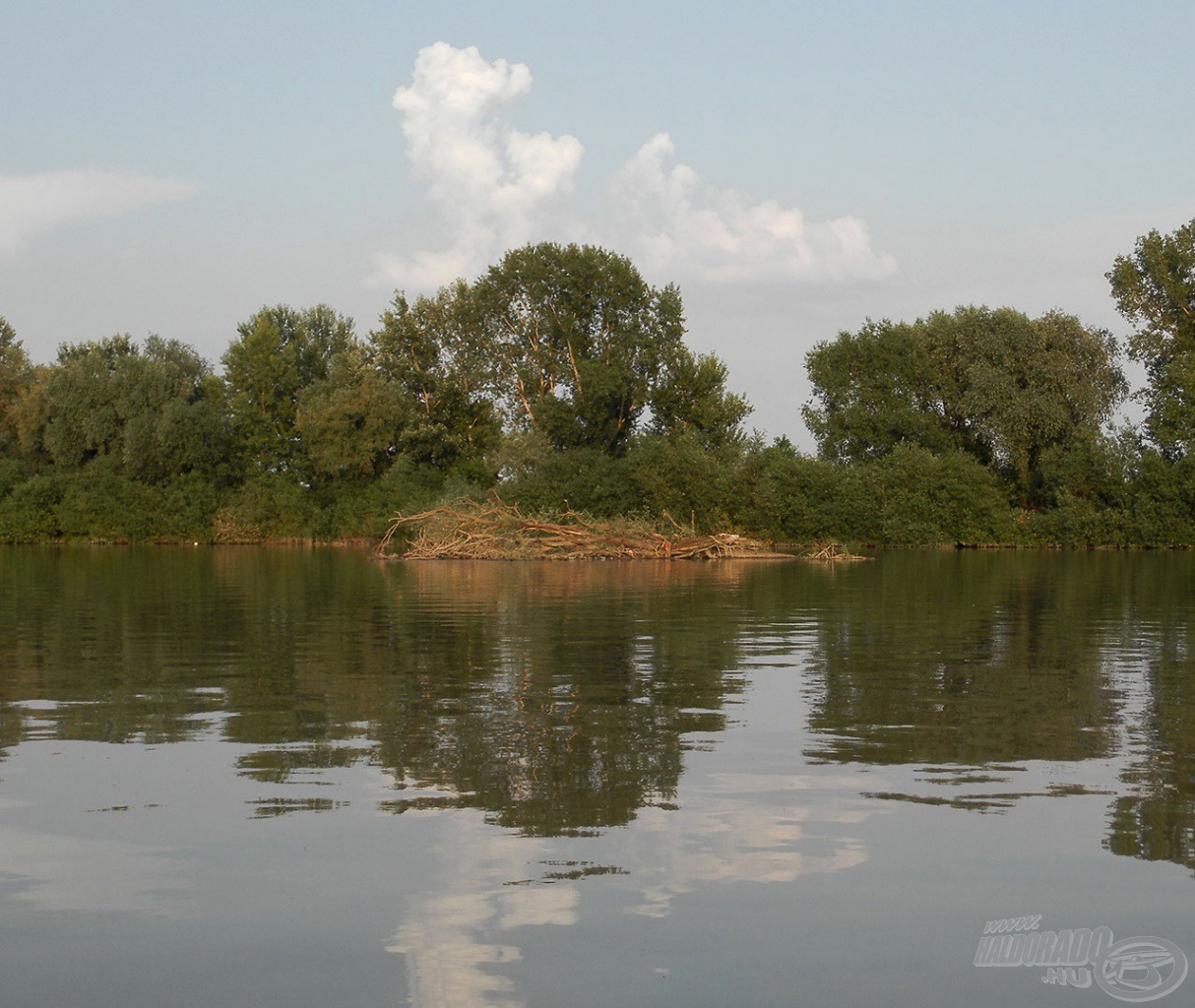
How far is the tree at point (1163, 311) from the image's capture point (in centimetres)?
5900

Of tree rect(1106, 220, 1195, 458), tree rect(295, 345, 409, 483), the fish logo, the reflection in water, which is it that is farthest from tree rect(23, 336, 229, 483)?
the fish logo

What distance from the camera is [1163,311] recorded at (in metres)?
61.9

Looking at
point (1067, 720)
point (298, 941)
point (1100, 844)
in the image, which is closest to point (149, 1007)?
point (298, 941)

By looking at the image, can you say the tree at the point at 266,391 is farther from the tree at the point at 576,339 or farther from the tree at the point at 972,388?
the tree at the point at 972,388

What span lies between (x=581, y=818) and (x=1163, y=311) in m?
61.8

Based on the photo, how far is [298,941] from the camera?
5074 millimetres

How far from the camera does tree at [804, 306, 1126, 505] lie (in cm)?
5994

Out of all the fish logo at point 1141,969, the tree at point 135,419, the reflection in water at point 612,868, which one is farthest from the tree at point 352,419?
the fish logo at point 1141,969

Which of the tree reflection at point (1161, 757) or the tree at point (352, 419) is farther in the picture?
the tree at point (352, 419)

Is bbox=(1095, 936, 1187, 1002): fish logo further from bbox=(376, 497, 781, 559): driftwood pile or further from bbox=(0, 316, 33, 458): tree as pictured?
bbox=(0, 316, 33, 458): tree

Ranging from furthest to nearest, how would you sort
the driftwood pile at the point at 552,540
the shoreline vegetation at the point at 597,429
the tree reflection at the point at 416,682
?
the shoreline vegetation at the point at 597,429, the driftwood pile at the point at 552,540, the tree reflection at the point at 416,682

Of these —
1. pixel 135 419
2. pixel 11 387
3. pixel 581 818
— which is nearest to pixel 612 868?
pixel 581 818

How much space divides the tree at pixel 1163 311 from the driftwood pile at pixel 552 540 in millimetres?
24949

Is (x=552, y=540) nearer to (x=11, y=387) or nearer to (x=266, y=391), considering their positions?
(x=266, y=391)
